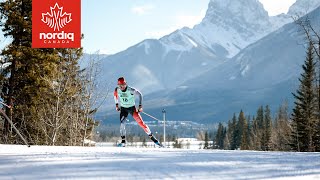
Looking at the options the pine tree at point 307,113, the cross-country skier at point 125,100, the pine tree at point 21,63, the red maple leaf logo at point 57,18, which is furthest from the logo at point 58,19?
the pine tree at point 307,113

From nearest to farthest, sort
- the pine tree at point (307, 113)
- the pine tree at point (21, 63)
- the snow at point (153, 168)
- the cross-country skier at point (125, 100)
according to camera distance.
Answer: the snow at point (153, 168) → the cross-country skier at point (125, 100) → the pine tree at point (21, 63) → the pine tree at point (307, 113)

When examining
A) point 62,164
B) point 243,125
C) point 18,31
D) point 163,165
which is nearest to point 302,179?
point 163,165

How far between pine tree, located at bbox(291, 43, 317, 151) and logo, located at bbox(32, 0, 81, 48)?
86.3 feet

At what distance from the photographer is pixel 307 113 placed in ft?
133

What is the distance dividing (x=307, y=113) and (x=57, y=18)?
2988 centimetres

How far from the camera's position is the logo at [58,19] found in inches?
686

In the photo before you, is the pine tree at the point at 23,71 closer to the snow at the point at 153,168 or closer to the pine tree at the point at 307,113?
the snow at the point at 153,168

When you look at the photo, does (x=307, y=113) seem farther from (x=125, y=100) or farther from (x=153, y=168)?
(x=153, y=168)

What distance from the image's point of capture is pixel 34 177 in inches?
202

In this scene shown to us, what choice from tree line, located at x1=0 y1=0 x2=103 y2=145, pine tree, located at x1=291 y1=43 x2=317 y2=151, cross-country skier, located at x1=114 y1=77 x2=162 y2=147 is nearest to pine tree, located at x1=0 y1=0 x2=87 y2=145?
tree line, located at x1=0 y1=0 x2=103 y2=145

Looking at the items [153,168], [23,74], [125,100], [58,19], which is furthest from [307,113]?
[153,168]

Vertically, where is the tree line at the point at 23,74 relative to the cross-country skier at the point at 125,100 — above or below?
above

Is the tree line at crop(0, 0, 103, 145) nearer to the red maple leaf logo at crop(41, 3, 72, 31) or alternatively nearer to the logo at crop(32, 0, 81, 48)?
the logo at crop(32, 0, 81, 48)

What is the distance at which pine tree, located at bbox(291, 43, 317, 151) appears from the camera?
38.8 m
